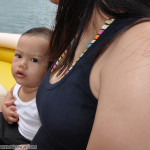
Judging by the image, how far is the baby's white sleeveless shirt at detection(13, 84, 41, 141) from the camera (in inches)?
38.8

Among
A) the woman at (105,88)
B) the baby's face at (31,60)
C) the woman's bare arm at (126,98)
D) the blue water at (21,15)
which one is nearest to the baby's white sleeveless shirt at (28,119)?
the baby's face at (31,60)

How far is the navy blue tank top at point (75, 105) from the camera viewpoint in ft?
1.57

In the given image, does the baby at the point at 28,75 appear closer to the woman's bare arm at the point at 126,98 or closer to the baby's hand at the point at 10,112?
the baby's hand at the point at 10,112

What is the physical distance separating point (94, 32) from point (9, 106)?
73 centimetres

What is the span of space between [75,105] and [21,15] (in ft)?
9.62

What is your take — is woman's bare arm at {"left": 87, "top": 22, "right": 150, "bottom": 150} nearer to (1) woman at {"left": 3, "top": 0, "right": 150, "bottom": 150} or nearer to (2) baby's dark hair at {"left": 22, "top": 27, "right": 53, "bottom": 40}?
(1) woman at {"left": 3, "top": 0, "right": 150, "bottom": 150}

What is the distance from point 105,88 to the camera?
38 cm

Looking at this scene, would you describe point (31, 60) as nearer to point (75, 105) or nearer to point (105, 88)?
point (75, 105)

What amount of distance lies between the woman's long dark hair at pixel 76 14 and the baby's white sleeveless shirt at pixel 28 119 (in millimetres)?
273

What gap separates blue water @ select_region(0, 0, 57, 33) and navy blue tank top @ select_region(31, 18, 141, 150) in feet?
8.18

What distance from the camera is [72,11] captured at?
84cm

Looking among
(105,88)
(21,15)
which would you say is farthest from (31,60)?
(21,15)

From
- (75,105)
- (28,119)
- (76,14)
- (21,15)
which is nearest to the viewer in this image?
(75,105)

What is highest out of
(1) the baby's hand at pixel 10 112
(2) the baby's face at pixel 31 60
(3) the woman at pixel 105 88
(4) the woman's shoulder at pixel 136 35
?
(4) the woman's shoulder at pixel 136 35
